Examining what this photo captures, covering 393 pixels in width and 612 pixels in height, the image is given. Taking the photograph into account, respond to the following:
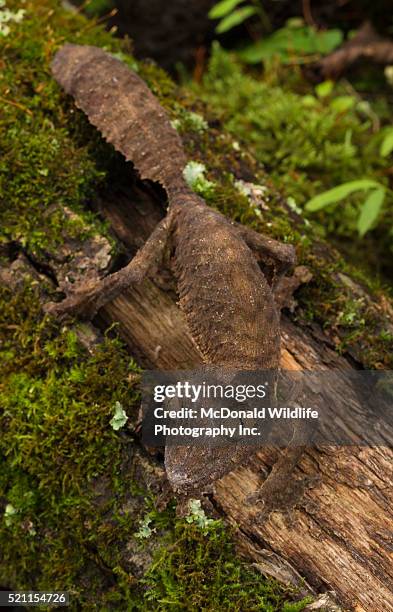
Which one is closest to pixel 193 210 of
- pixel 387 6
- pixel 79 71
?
pixel 79 71

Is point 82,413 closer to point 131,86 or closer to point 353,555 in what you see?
point 353,555

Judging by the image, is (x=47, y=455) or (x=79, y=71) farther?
(x=79, y=71)

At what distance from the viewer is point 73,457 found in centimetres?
452

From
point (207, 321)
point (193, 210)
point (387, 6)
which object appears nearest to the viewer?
Result: point (207, 321)

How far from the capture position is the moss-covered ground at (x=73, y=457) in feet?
13.9

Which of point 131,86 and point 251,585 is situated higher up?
point 131,86

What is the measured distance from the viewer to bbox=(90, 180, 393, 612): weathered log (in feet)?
13.7

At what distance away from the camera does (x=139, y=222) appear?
17.7ft

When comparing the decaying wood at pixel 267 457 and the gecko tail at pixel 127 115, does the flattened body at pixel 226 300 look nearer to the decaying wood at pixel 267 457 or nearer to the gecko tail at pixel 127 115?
the decaying wood at pixel 267 457

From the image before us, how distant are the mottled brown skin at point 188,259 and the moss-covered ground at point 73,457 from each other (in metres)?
0.34

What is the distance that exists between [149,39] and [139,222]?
15.4 feet

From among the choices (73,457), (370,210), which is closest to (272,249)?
(370,210)

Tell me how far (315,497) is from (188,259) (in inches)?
74.2

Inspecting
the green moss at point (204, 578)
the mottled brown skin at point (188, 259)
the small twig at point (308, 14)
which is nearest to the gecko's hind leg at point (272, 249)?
the mottled brown skin at point (188, 259)
